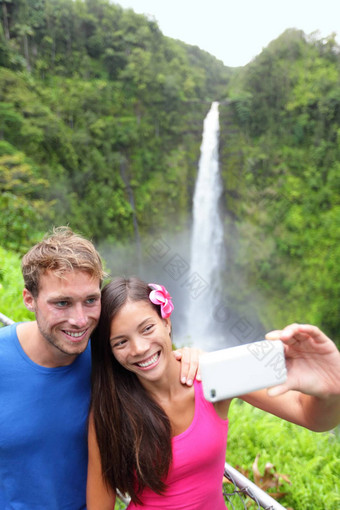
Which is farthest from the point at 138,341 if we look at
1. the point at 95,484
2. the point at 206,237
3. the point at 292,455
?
the point at 206,237

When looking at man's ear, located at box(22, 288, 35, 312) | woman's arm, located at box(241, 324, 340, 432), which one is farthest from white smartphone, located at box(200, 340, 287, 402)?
man's ear, located at box(22, 288, 35, 312)

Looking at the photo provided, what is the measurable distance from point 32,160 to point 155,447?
46.7 feet

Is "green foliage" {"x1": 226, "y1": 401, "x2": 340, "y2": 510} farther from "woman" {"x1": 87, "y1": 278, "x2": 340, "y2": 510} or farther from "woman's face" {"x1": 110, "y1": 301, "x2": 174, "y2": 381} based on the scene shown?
"woman's face" {"x1": 110, "y1": 301, "x2": 174, "y2": 381}

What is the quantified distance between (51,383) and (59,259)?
1.42ft

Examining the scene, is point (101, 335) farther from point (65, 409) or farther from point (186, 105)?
point (186, 105)

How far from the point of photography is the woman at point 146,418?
1113mm

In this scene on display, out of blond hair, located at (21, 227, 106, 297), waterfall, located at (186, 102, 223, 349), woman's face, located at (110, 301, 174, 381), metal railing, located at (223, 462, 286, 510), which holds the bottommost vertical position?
waterfall, located at (186, 102, 223, 349)

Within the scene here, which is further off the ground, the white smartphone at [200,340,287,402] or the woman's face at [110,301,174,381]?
the white smartphone at [200,340,287,402]

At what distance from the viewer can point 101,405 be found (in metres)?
1.13

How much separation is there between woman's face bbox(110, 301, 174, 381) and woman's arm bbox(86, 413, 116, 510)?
0.78 ft

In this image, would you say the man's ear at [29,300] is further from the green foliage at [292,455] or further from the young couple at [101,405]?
the green foliage at [292,455]

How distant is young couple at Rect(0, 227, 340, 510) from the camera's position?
3.68 feet

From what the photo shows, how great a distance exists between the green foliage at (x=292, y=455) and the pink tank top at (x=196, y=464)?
1433mm

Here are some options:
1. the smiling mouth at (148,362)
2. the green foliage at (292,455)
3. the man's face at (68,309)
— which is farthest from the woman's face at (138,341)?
the green foliage at (292,455)
